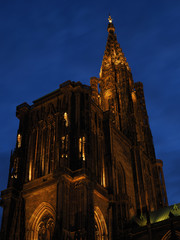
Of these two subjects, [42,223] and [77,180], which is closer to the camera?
[77,180]

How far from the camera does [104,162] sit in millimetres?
38656

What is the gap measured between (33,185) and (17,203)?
236cm

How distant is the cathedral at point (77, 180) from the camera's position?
30.6m

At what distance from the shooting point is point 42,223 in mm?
32094

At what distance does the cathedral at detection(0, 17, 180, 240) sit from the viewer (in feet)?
100

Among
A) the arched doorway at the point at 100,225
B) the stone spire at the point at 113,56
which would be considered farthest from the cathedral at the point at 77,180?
the stone spire at the point at 113,56

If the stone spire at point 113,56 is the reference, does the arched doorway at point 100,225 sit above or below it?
below

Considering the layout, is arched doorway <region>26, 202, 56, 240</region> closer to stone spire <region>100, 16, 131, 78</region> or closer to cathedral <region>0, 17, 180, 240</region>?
cathedral <region>0, 17, 180, 240</region>

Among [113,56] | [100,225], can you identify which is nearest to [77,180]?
[100,225]

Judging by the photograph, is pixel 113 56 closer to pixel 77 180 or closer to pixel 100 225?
pixel 77 180

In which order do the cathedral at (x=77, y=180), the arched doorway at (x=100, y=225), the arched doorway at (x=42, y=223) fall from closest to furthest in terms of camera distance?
the cathedral at (x=77, y=180)
the arched doorway at (x=42, y=223)
the arched doorway at (x=100, y=225)

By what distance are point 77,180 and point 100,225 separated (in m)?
5.55

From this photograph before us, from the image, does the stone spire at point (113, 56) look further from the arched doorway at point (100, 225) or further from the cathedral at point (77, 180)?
the arched doorway at point (100, 225)

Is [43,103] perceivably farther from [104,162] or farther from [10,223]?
[10,223]
